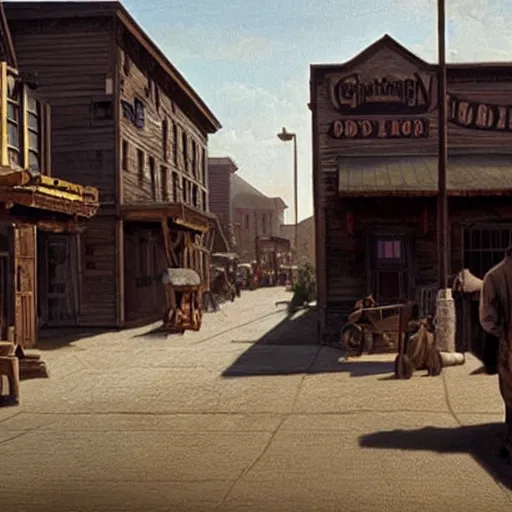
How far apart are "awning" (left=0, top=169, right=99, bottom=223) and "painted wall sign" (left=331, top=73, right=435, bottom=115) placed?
6.44 meters

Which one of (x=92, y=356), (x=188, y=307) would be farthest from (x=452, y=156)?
(x=92, y=356)

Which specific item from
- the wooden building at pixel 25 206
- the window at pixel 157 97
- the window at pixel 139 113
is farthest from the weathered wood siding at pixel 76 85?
the window at pixel 157 97

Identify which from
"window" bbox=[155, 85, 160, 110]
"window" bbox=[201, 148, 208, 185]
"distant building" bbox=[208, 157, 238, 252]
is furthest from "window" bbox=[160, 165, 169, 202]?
"distant building" bbox=[208, 157, 238, 252]

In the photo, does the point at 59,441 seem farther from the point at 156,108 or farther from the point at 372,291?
the point at 156,108

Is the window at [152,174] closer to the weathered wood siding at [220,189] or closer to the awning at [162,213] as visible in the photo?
the awning at [162,213]

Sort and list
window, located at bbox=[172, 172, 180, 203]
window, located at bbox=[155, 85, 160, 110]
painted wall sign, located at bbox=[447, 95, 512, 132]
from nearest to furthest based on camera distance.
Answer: painted wall sign, located at bbox=[447, 95, 512, 132], window, located at bbox=[155, 85, 160, 110], window, located at bbox=[172, 172, 180, 203]

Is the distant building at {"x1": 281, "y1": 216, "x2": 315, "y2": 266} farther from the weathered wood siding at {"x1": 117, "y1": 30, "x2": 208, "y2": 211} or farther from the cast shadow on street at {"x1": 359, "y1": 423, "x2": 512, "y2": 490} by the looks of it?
the cast shadow on street at {"x1": 359, "y1": 423, "x2": 512, "y2": 490}

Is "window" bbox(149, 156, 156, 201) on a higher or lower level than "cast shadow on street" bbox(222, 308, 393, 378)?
higher

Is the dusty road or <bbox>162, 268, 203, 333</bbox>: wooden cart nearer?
the dusty road

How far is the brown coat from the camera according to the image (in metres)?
6.57

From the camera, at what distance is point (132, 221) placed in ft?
74.6

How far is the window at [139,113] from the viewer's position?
940 inches

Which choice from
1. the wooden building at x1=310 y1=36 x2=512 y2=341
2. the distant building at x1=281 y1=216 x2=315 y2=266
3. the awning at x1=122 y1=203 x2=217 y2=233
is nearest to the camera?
the wooden building at x1=310 y1=36 x2=512 y2=341

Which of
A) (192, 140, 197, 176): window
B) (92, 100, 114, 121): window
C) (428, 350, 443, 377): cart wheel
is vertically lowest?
(428, 350, 443, 377): cart wheel
